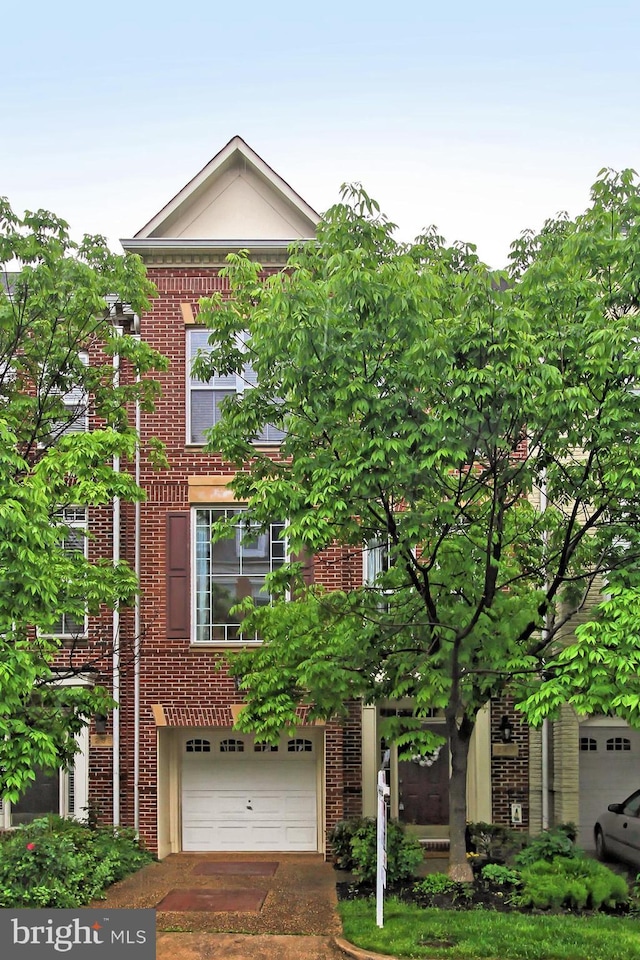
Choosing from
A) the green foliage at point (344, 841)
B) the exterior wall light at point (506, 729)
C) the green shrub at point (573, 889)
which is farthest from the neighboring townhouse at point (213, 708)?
the green shrub at point (573, 889)

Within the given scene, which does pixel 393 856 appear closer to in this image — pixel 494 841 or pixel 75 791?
pixel 494 841

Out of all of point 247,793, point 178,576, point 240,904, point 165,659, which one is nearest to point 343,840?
point 247,793

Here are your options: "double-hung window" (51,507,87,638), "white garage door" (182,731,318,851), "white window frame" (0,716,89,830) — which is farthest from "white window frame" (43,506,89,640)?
"white garage door" (182,731,318,851)

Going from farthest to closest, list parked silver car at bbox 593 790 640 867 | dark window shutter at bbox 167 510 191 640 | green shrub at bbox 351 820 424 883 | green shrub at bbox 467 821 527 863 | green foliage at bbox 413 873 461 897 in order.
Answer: dark window shutter at bbox 167 510 191 640 → parked silver car at bbox 593 790 640 867 → green shrub at bbox 467 821 527 863 → green shrub at bbox 351 820 424 883 → green foliage at bbox 413 873 461 897

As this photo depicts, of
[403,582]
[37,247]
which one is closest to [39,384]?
[37,247]

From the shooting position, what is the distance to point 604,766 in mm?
16016

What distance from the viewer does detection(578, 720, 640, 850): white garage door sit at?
52.2 feet

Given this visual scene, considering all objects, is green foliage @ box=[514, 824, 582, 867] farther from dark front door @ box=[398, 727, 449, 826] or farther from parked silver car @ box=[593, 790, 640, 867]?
dark front door @ box=[398, 727, 449, 826]

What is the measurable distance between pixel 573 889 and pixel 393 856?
2282 mm

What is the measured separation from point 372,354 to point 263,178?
7339 millimetres

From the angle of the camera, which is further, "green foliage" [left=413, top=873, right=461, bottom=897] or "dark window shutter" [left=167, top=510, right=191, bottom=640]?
"dark window shutter" [left=167, top=510, right=191, bottom=640]

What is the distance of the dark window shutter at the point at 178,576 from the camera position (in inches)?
604

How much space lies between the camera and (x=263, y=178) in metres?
16.1

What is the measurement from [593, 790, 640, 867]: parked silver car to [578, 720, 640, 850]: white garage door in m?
0.74
